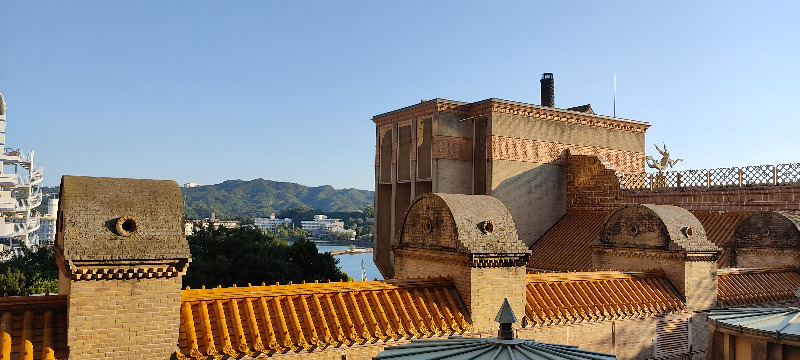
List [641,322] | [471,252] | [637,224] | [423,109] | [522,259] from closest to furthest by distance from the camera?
[471,252] → [522,259] → [641,322] → [637,224] → [423,109]

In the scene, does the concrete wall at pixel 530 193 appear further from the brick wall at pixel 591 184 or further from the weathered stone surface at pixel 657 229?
the weathered stone surface at pixel 657 229

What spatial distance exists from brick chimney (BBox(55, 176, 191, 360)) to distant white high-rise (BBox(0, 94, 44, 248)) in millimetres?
60520

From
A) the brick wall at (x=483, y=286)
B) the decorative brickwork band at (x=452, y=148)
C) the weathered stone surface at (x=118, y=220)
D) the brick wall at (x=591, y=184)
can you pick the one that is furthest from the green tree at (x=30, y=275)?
→ the brick wall at (x=591, y=184)

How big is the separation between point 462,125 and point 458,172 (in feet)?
6.96

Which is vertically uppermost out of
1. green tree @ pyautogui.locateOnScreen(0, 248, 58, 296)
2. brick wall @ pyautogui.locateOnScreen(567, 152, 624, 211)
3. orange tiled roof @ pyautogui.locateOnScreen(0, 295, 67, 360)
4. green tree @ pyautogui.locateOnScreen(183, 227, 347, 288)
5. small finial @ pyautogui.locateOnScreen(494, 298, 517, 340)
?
brick wall @ pyautogui.locateOnScreen(567, 152, 624, 211)

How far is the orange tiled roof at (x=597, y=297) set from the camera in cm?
1174

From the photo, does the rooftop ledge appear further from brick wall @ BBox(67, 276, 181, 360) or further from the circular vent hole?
brick wall @ BBox(67, 276, 181, 360)

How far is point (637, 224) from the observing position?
1491 centimetres

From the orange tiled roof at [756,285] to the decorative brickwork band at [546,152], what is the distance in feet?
36.1

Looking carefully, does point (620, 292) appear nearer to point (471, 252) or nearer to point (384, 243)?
point (471, 252)

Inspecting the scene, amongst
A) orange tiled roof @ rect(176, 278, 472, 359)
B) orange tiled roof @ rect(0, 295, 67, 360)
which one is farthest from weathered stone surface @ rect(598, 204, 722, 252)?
orange tiled roof @ rect(0, 295, 67, 360)

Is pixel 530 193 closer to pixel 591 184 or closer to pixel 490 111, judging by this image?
pixel 591 184

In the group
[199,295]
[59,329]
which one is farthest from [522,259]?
[59,329]

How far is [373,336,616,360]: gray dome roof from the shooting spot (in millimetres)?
5546
